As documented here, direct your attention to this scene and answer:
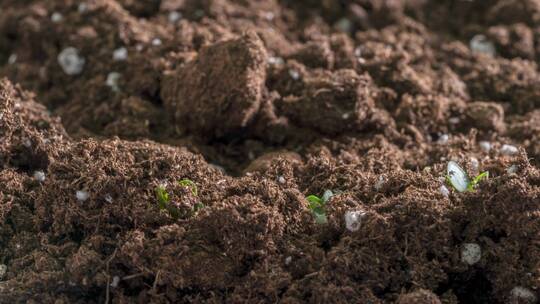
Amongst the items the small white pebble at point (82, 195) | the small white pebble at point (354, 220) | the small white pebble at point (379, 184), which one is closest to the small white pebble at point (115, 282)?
the small white pebble at point (82, 195)

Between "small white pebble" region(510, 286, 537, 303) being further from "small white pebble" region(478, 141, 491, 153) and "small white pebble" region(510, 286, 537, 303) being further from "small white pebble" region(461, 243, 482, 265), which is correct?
"small white pebble" region(478, 141, 491, 153)

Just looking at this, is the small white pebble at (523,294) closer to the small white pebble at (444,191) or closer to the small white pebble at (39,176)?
the small white pebble at (444,191)

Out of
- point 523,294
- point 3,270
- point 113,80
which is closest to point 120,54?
point 113,80

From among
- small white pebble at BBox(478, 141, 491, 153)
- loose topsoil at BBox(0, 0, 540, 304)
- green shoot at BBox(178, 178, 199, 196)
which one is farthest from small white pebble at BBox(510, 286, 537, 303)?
green shoot at BBox(178, 178, 199, 196)

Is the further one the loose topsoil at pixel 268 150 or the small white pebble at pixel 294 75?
the small white pebble at pixel 294 75

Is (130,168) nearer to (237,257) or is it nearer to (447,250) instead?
(237,257)
